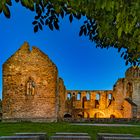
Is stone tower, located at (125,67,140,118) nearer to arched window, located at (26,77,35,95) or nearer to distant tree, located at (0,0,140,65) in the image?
arched window, located at (26,77,35,95)

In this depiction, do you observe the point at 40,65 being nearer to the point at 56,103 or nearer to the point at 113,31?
the point at 56,103

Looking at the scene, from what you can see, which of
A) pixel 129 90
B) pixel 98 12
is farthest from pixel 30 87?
pixel 98 12

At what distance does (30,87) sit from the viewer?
33656 mm

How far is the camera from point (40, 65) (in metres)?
33.9

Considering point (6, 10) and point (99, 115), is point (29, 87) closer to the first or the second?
point (99, 115)

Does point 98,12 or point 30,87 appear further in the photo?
point 30,87

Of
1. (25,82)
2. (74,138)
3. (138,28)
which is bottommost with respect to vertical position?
(74,138)

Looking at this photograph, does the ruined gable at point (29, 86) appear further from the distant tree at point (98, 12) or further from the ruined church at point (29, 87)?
the distant tree at point (98, 12)

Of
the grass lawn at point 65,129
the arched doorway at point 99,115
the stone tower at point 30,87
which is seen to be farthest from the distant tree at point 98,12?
the arched doorway at point 99,115

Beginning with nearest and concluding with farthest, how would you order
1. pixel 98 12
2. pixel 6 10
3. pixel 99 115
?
1. pixel 6 10
2. pixel 98 12
3. pixel 99 115

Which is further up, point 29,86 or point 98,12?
point 29,86

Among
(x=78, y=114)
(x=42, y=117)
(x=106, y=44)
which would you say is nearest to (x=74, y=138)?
(x=106, y=44)

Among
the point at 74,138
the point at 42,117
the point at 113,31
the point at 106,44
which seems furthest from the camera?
the point at 42,117

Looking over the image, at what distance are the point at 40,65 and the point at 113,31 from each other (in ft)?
90.5
